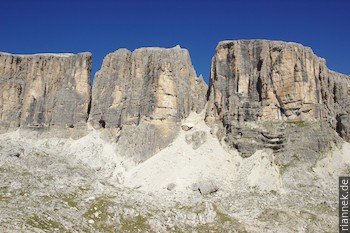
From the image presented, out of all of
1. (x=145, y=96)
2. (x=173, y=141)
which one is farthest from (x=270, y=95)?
(x=145, y=96)

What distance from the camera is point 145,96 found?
8556 cm

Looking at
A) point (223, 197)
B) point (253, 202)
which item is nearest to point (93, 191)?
point (223, 197)

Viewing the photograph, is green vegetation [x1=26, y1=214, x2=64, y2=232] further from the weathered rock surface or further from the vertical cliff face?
the vertical cliff face

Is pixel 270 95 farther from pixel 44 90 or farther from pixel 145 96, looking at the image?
pixel 44 90

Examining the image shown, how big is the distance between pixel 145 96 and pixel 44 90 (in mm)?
25185

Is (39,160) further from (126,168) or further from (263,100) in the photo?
(263,100)

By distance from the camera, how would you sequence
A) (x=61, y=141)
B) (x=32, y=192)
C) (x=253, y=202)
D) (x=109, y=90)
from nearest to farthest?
(x=32, y=192) → (x=253, y=202) → (x=61, y=141) → (x=109, y=90)

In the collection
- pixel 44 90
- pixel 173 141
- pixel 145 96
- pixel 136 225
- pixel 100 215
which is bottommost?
pixel 136 225

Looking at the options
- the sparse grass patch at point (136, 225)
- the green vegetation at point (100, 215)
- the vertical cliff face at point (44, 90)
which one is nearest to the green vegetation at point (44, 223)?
the green vegetation at point (100, 215)

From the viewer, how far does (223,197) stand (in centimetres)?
6141

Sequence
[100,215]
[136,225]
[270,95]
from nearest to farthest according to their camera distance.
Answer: [136,225] → [100,215] → [270,95]

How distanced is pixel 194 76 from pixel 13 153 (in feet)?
135

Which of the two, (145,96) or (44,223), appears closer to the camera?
(44,223)

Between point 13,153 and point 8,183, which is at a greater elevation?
point 13,153
